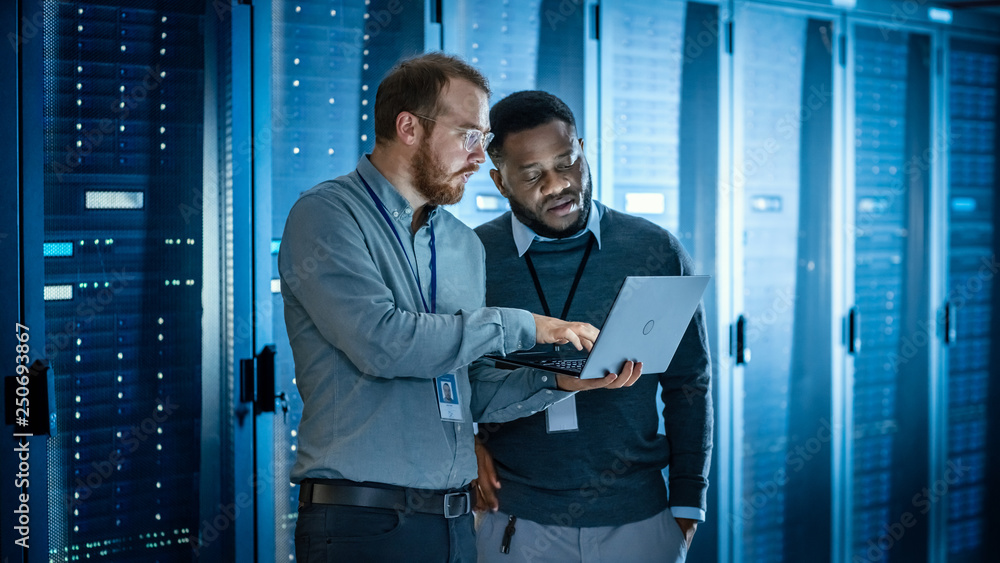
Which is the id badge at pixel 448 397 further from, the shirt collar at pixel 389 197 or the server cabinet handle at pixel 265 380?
the server cabinet handle at pixel 265 380

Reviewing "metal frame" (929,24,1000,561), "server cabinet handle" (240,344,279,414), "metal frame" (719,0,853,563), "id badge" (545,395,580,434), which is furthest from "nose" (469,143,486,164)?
"metal frame" (929,24,1000,561)

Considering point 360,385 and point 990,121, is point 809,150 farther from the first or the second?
point 360,385

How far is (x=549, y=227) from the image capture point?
5.93 ft

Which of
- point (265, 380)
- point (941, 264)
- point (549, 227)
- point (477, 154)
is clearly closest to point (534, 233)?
point (549, 227)

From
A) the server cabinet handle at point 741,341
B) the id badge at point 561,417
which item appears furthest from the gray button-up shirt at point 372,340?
the server cabinet handle at point 741,341

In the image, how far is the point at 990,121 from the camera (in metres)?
3.48

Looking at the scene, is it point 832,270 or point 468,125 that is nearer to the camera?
point 468,125

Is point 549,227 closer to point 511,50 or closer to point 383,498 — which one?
point 383,498

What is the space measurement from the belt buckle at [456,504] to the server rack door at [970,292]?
2.82m

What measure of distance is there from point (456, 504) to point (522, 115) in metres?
0.91

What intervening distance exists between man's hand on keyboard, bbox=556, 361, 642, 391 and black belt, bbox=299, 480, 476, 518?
0.32 meters

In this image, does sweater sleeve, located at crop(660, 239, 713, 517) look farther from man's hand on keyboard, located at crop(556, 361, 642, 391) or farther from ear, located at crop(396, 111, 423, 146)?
ear, located at crop(396, 111, 423, 146)

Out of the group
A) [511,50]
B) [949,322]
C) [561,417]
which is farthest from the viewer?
A: [949,322]

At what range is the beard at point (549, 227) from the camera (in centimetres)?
179
